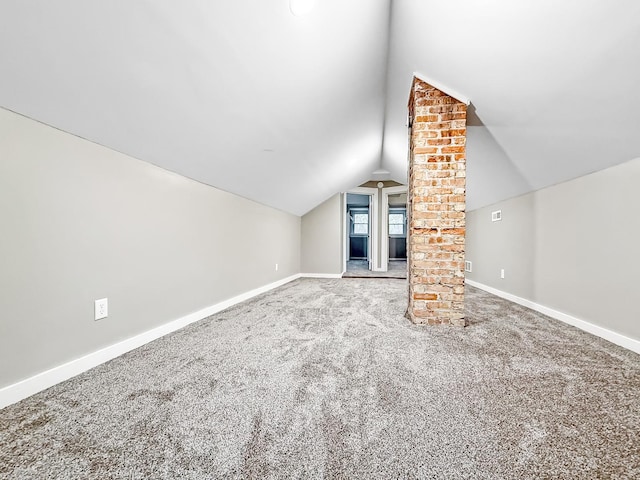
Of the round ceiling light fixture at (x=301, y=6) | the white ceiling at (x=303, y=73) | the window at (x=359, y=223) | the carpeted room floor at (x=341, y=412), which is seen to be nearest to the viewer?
the carpeted room floor at (x=341, y=412)

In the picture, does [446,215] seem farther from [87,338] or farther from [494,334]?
[87,338]

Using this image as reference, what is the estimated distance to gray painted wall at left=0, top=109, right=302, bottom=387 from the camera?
46.5 inches

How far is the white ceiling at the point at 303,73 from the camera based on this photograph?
1104mm

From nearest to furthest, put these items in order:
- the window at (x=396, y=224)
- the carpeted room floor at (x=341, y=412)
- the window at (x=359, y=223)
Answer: the carpeted room floor at (x=341, y=412)
the window at (x=359, y=223)
the window at (x=396, y=224)

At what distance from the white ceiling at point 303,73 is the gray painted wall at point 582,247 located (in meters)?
0.19

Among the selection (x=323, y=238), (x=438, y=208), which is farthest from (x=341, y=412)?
(x=323, y=238)

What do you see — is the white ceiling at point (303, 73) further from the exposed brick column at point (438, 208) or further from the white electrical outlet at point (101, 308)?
the white electrical outlet at point (101, 308)

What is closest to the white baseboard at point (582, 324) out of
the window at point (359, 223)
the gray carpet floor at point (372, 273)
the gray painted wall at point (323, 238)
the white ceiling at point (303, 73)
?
the white ceiling at point (303, 73)

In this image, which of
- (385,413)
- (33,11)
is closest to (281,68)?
(33,11)

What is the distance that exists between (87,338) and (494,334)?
2.61 m

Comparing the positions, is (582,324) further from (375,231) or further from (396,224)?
(396,224)

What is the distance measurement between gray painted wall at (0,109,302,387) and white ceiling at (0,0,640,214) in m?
0.14

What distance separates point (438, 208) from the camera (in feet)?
7.39

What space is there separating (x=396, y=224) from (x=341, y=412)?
30.7 feet
